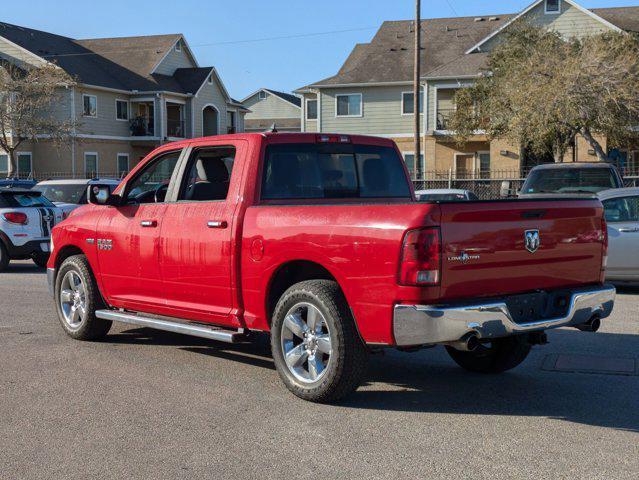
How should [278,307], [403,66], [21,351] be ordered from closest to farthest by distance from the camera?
[278,307] < [21,351] < [403,66]

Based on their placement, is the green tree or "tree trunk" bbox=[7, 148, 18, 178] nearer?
the green tree

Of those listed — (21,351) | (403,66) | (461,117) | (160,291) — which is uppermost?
(403,66)

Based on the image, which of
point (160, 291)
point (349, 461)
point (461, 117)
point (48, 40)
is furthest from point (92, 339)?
point (48, 40)

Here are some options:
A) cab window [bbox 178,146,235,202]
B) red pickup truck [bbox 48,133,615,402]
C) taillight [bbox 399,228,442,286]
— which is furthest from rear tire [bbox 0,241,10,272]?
taillight [bbox 399,228,442,286]

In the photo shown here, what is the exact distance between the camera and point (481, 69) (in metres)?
38.5

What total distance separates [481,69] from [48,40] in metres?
26.0

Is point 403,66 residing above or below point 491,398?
above

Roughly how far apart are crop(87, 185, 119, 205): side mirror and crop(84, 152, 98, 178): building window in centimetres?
4040

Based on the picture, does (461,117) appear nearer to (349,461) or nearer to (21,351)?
(21,351)

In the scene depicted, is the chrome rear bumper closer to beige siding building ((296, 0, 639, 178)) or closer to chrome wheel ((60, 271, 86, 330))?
chrome wheel ((60, 271, 86, 330))

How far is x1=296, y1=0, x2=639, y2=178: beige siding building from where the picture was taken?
131 ft

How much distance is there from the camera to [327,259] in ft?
20.1

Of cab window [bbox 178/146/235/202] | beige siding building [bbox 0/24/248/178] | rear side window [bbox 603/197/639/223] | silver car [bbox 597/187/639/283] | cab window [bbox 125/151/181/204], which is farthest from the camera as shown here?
beige siding building [bbox 0/24/248/178]

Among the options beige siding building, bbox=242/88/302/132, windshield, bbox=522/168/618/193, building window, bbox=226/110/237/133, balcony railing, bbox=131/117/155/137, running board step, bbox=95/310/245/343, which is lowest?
running board step, bbox=95/310/245/343
